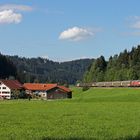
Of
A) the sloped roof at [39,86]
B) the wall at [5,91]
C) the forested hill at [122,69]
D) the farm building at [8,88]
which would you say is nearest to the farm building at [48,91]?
the sloped roof at [39,86]

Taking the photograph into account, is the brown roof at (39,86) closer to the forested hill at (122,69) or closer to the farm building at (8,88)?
the farm building at (8,88)

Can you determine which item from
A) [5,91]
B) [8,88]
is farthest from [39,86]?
[5,91]

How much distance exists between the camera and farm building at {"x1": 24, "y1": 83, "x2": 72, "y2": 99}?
16725 cm

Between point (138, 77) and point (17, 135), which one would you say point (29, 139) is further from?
point (138, 77)

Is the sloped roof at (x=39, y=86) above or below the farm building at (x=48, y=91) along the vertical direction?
above

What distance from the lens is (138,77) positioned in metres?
159

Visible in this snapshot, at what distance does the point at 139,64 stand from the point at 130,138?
15427 centimetres

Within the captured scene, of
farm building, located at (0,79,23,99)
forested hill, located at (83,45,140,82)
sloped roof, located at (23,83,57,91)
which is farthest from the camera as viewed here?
sloped roof, located at (23,83,57,91)

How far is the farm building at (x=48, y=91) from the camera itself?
549 feet

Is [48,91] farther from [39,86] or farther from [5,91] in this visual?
[5,91]

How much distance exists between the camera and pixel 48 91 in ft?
568

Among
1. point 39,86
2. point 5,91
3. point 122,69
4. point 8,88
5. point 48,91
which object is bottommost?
point 48,91

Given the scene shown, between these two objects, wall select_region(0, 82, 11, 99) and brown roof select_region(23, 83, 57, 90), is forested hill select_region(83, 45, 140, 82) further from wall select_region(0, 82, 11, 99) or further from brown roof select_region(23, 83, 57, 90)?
wall select_region(0, 82, 11, 99)

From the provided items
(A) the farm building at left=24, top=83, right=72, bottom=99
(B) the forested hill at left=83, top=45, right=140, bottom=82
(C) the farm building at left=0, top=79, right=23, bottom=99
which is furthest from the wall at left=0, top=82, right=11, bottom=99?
(B) the forested hill at left=83, top=45, right=140, bottom=82
